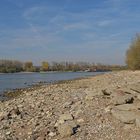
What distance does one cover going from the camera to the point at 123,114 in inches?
493

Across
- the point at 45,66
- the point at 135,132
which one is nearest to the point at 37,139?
the point at 135,132

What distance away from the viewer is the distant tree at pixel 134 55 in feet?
219

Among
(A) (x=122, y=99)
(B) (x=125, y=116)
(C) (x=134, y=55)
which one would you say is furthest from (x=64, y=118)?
(C) (x=134, y=55)

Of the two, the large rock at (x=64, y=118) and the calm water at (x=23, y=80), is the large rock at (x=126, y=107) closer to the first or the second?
the large rock at (x=64, y=118)

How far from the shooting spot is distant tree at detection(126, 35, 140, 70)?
219 ft

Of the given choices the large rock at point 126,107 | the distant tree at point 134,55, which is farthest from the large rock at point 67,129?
the distant tree at point 134,55

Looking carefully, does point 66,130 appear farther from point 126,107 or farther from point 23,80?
point 23,80

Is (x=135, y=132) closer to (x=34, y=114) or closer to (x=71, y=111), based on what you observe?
(x=71, y=111)

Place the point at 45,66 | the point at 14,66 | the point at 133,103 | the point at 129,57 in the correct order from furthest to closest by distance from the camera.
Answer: the point at 45,66
the point at 14,66
the point at 129,57
the point at 133,103

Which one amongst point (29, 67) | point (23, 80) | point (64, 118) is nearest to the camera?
point (64, 118)

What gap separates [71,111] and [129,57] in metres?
56.4

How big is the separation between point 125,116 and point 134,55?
56.7 metres

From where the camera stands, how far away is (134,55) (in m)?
67.6

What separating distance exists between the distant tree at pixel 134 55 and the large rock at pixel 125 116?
2171 inches
